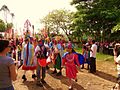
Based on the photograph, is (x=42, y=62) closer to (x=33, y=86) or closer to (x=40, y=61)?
(x=40, y=61)

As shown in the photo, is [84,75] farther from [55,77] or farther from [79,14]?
[79,14]

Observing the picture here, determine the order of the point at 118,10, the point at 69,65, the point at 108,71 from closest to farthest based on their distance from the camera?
the point at 69,65
the point at 108,71
the point at 118,10

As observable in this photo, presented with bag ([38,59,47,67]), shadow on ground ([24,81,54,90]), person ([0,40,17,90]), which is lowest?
shadow on ground ([24,81,54,90])

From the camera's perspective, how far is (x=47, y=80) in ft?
39.3

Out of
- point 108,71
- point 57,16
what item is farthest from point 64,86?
point 57,16

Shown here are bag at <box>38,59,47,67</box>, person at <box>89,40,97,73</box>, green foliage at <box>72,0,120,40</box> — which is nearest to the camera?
bag at <box>38,59,47,67</box>

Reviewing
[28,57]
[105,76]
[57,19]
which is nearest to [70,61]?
[28,57]

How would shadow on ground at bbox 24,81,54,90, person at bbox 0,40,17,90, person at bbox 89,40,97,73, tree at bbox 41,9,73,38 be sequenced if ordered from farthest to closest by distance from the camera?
1. tree at bbox 41,9,73,38
2. person at bbox 89,40,97,73
3. shadow on ground at bbox 24,81,54,90
4. person at bbox 0,40,17,90

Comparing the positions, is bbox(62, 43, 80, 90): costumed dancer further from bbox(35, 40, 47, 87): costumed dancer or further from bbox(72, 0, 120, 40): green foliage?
bbox(72, 0, 120, 40): green foliage

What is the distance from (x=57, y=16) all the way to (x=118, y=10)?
131ft

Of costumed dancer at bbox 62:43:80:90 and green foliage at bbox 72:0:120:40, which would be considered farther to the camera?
green foliage at bbox 72:0:120:40

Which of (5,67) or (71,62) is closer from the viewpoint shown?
(5,67)

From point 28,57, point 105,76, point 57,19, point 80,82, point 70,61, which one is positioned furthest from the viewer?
point 57,19

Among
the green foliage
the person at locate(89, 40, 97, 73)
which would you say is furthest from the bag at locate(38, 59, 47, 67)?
the green foliage
